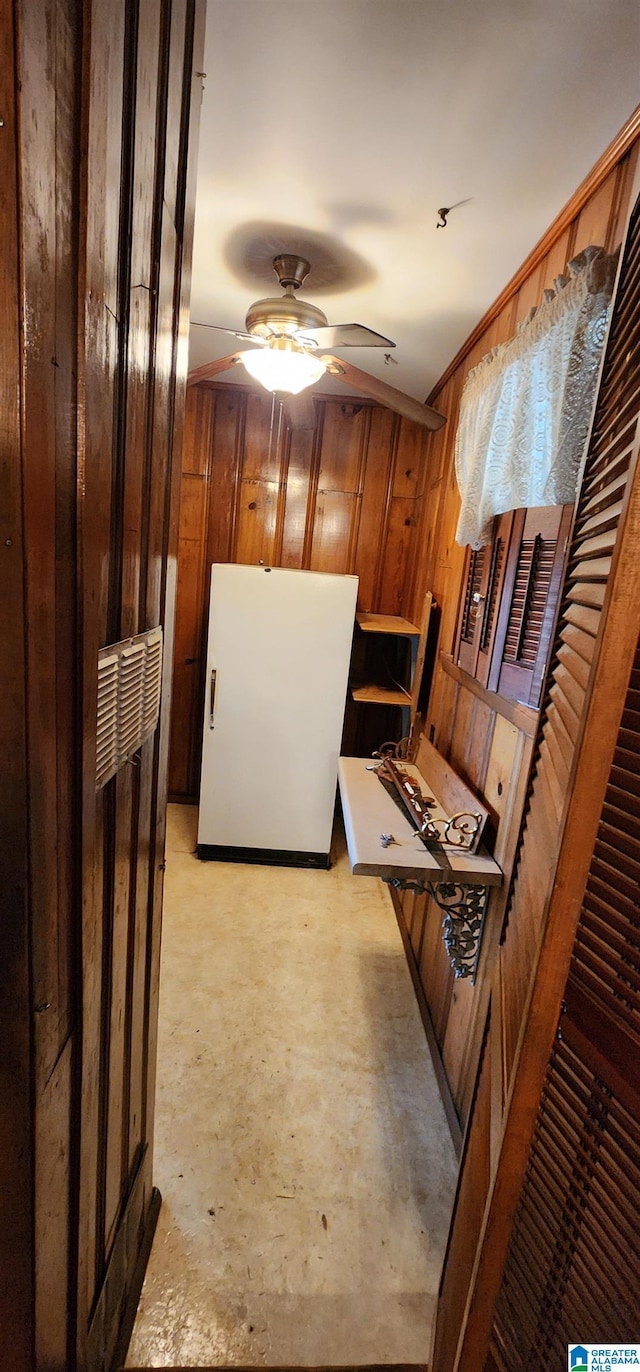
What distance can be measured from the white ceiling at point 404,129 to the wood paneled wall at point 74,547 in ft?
1.04

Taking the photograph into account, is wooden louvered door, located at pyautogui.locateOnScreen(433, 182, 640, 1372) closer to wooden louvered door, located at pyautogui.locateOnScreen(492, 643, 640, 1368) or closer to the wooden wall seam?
wooden louvered door, located at pyautogui.locateOnScreen(492, 643, 640, 1368)

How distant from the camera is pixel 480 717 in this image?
6.48 ft

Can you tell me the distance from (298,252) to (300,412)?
4.69 ft

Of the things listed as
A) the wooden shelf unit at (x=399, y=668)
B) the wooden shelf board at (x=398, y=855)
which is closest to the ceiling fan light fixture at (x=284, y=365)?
the wooden shelf unit at (x=399, y=668)

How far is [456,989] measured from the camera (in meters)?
1.94

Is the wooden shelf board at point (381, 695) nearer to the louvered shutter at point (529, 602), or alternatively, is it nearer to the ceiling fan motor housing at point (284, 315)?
the louvered shutter at point (529, 602)

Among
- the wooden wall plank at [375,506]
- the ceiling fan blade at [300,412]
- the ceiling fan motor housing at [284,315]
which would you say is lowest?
the wooden wall plank at [375,506]

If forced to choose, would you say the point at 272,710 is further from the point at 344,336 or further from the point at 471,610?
the point at 344,336

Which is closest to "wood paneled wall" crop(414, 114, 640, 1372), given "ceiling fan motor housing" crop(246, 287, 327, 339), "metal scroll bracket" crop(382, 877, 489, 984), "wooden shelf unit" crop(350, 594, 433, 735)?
"metal scroll bracket" crop(382, 877, 489, 984)

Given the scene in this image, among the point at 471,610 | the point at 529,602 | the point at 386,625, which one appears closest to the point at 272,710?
the point at 386,625

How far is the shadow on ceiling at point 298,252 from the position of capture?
5.97 feet

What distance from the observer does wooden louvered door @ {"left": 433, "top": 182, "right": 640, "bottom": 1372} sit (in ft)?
2.38

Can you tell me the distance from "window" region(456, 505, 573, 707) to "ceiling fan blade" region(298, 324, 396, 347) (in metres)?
0.71

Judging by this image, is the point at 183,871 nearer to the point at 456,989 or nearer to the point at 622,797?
the point at 456,989
